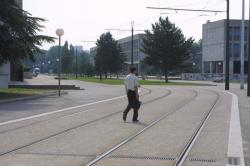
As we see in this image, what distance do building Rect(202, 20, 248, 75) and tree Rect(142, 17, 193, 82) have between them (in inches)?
1249

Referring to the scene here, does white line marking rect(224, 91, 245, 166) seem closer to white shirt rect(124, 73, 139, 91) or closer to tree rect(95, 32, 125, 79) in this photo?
white shirt rect(124, 73, 139, 91)

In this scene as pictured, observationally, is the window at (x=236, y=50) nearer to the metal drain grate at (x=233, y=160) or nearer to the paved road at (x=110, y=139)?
the paved road at (x=110, y=139)

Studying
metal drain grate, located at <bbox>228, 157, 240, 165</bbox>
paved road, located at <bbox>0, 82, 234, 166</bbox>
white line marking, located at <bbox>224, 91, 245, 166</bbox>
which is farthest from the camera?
white line marking, located at <bbox>224, 91, 245, 166</bbox>

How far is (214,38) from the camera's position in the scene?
13112 cm

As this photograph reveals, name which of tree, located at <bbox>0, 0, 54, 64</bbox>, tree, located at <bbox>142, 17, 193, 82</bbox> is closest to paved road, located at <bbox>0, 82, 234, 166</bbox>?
tree, located at <bbox>0, 0, 54, 64</bbox>

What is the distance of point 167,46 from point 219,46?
42.7 m

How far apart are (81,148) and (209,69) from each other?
418 feet

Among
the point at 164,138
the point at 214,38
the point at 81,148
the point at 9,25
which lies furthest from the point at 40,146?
the point at 214,38

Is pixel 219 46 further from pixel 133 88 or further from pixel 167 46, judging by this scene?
pixel 133 88

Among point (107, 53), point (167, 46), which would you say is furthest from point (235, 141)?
point (107, 53)

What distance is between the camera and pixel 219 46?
12725 cm

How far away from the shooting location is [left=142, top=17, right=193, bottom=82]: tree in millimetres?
87375

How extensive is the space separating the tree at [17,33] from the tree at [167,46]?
5369 centimetres

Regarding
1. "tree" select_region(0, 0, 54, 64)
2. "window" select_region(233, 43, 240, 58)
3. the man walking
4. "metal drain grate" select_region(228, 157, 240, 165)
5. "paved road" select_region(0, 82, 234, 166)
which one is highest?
"window" select_region(233, 43, 240, 58)
